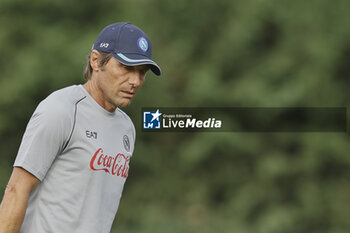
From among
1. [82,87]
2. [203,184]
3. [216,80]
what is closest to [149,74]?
[216,80]

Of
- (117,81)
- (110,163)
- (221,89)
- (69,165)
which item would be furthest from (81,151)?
(221,89)

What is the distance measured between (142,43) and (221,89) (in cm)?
896

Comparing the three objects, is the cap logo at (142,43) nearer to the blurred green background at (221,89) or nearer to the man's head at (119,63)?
the man's head at (119,63)

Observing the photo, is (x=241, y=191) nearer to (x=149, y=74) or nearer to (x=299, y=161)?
(x=299, y=161)

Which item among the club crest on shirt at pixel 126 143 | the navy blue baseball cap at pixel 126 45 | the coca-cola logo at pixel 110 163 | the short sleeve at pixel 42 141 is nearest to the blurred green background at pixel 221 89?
the club crest on shirt at pixel 126 143

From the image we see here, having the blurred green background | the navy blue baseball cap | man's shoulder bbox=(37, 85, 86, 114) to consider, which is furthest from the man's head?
the blurred green background

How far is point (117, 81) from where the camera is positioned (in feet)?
10.6

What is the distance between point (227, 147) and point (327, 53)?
Answer: 8.58 ft

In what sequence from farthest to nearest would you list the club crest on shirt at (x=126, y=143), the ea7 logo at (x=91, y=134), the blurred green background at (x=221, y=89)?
the blurred green background at (x=221, y=89), the club crest on shirt at (x=126, y=143), the ea7 logo at (x=91, y=134)

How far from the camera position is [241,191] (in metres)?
12.1

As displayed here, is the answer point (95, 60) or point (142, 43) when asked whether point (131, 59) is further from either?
point (95, 60)

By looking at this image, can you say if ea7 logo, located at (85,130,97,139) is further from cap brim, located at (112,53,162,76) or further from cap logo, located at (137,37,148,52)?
cap logo, located at (137,37,148,52)

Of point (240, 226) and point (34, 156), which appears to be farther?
point (240, 226)

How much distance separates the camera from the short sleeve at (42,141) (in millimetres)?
2855
